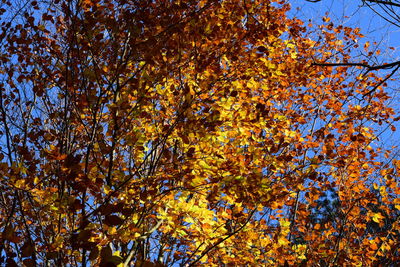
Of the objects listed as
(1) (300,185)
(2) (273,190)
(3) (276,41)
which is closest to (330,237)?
(1) (300,185)

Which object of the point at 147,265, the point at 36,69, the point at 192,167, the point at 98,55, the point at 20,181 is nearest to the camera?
the point at 147,265

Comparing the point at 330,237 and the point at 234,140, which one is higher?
the point at 234,140

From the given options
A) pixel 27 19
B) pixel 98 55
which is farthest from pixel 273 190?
pixel 27 19

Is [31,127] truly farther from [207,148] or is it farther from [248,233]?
[248,233]

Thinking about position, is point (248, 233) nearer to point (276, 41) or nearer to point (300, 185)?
point (300, 185)

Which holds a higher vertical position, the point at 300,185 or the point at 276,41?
the point at 276,41

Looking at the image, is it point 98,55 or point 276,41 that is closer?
point 98,55

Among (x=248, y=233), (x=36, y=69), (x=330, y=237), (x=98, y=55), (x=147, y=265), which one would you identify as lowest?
(x=147, y=265)

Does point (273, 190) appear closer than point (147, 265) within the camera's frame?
No

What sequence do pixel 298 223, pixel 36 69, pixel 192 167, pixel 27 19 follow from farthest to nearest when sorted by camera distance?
pixel 298 223
pixel 36 69
pixel 27 19
pixel 192 167

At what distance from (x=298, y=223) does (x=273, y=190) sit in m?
4.01

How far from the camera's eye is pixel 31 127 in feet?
24.2

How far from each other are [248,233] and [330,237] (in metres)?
3.77

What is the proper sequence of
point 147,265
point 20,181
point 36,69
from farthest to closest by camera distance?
point 36,69 < point 20,181 < point 147,265
